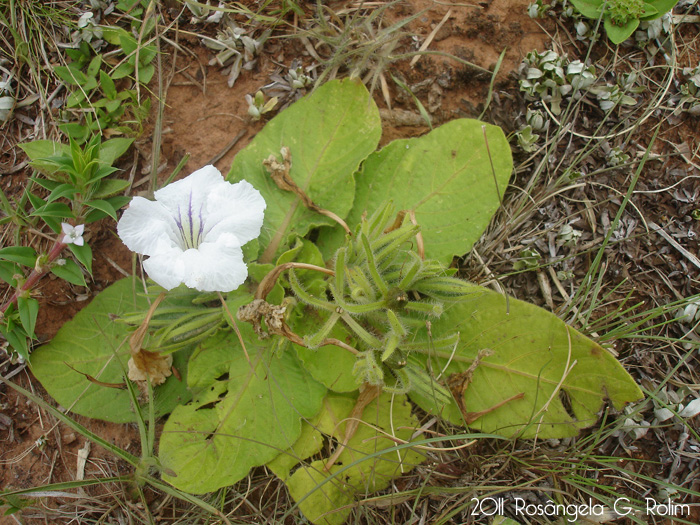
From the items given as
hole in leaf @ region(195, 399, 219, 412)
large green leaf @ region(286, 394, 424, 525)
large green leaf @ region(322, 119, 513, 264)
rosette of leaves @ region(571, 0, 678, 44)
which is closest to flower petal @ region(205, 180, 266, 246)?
large green leaf @ region(322, 119, 513, 264)

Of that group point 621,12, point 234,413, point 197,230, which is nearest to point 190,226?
point 197,230

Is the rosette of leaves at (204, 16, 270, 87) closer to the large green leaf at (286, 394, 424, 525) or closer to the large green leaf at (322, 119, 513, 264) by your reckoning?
the large green leaf at (322, 119, 513, 264)

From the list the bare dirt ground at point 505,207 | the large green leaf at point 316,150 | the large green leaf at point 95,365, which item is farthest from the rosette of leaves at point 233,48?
the large green leaf at point 95,365

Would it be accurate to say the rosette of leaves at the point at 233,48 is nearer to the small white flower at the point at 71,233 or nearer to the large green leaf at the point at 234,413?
the small white flower at the point at 71,233

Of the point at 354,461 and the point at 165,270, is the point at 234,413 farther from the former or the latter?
the point at 165,270

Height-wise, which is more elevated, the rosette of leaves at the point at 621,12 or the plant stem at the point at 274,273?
the rosette of leaves at the point at 621,12

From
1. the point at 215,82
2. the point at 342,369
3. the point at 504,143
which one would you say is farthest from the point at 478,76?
the point at 342,369
